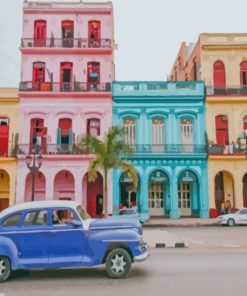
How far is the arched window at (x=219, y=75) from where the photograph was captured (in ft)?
91.8

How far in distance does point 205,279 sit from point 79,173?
63.4ft

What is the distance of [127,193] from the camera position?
26.8 meters

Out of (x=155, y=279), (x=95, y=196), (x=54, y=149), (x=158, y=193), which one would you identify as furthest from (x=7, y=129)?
(x=155, y=279)

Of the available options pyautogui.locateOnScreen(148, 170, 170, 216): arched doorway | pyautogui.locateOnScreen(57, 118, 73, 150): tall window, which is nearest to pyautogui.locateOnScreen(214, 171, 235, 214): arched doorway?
pyautogui.locateOnScreen(148, 170, 170, 216): arched doorway

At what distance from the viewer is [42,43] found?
92.0 ft

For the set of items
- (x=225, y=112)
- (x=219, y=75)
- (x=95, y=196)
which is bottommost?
(x=95, y=196)

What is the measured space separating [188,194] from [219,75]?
10.1 metres

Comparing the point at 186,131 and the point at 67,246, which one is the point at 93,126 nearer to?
the point at 186,131

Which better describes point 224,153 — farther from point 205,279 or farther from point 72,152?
point 205,279

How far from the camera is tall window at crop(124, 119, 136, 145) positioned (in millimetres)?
26766

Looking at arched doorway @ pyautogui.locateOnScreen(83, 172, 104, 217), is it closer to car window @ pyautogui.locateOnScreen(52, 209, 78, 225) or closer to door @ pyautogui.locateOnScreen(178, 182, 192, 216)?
door @ pyautogui.locateOnScreen(178, 182, 192, 216)

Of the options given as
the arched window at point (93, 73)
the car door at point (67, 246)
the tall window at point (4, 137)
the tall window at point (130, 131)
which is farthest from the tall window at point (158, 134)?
the car door at point (67, 246)

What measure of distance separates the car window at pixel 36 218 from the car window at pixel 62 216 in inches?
8.0

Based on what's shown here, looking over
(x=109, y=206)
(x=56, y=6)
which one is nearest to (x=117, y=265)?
(x=109, y=206)
